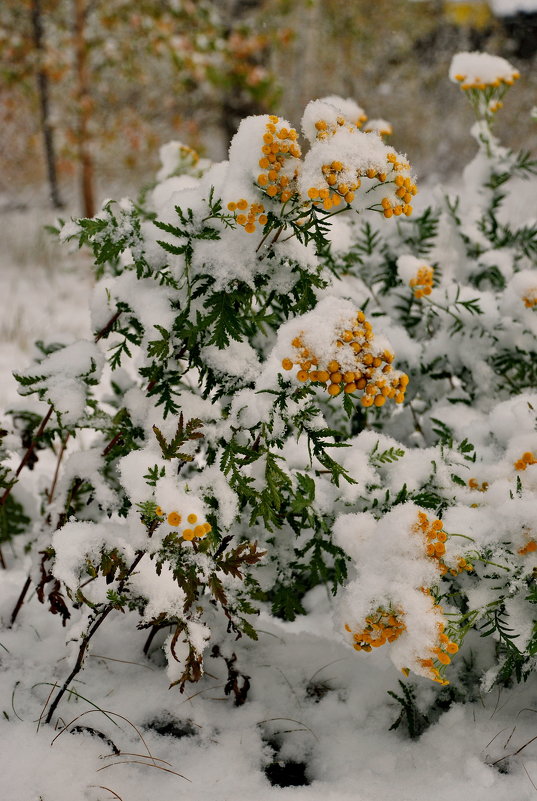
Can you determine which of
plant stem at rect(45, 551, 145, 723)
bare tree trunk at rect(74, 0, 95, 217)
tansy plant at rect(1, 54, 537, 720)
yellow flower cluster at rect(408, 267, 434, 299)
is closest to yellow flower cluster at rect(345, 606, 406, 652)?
tansy plant at rect(1, 54, 537, 720)

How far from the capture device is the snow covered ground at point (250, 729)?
4.27 ft

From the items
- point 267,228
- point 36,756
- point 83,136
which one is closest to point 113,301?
point 267,228

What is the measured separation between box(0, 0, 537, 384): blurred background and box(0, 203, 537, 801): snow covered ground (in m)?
1.96

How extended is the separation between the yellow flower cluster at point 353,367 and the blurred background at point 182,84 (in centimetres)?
219

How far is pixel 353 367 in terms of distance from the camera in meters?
1.10

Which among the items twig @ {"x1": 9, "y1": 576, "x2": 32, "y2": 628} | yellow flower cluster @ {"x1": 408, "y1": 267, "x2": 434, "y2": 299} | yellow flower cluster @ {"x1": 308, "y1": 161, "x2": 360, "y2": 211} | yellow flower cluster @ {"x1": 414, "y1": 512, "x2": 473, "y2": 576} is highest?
yellow flower cluster @ {"x1": 308, "y1": 161, "x2": 360, "y2": 211}

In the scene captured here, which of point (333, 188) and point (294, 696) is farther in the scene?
point (294, 696)

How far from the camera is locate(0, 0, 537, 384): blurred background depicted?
5.67m

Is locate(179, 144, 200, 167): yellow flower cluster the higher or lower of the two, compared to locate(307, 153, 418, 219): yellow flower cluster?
higher

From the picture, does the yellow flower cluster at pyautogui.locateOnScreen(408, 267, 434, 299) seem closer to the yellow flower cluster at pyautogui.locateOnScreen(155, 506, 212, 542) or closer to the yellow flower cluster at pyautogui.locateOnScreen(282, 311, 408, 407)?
the yellow flower cluster at pyautogui.locateOnScreen(282, 311, 408, 407)

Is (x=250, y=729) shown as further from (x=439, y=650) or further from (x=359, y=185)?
(x=359, y=185)

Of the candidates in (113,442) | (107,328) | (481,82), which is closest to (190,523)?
(113,442)

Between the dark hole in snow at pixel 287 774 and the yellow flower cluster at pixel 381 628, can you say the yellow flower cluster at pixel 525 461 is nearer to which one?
the yellow flower cluster at pixel 381 628

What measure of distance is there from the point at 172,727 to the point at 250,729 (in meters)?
0.18
